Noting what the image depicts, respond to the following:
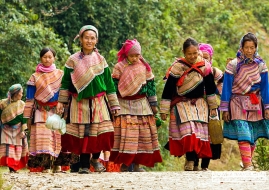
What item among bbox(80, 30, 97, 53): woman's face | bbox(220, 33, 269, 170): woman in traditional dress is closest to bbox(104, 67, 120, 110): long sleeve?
bbox(80, 30, 97, 53): woman's face

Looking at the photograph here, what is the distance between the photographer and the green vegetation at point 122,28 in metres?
20.2

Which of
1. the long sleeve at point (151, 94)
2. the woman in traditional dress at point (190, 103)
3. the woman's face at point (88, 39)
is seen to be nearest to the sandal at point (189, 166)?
the woman in traditional dress at point (190, 103)

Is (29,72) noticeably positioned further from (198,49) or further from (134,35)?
(198,49)

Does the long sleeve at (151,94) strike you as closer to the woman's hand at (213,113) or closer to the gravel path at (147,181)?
the woman's hand at (213,113)

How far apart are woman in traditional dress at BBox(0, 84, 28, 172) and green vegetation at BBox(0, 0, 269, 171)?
2979 mm

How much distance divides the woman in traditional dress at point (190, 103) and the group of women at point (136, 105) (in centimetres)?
1

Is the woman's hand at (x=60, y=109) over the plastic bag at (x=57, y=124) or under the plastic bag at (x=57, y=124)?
over

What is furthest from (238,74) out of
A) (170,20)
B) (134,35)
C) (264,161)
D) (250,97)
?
(170,20)

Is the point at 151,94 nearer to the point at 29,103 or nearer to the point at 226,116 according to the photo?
the point at 226,116

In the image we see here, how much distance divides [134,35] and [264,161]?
1005 centimetres

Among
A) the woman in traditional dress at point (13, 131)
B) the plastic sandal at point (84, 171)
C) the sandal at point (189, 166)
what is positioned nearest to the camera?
the plastic sandal at point (84, 171)

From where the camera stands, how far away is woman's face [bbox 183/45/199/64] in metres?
13.3

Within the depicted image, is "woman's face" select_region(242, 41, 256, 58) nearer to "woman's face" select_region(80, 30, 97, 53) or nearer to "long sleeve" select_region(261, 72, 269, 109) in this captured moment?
"long sleeve" select_region(261, 72, 269, 109)

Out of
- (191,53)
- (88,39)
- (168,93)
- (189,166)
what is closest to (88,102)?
(88,39)
